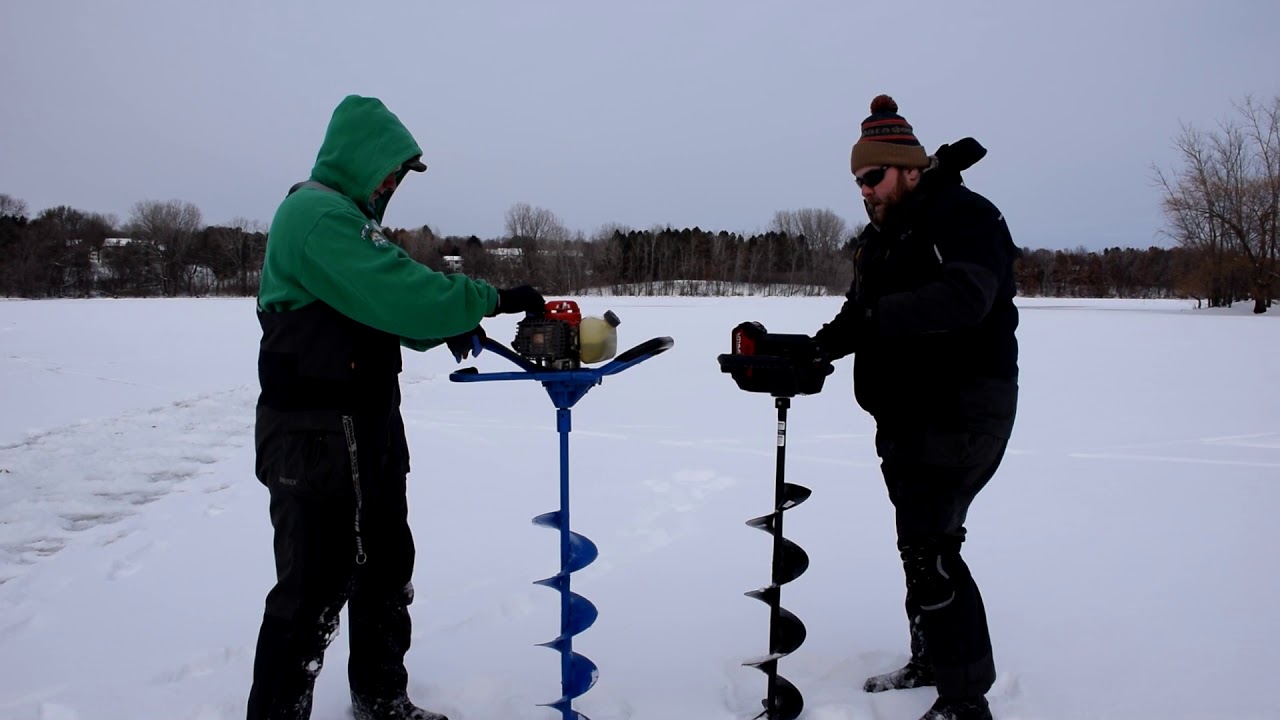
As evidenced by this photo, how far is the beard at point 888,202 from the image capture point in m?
2.60

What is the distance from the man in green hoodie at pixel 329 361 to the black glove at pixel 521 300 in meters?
0.05

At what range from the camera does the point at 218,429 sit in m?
7.42

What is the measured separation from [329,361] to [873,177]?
1855mm

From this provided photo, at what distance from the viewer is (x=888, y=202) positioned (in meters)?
2.64

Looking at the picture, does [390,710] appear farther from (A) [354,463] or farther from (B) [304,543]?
(A) [354,463]

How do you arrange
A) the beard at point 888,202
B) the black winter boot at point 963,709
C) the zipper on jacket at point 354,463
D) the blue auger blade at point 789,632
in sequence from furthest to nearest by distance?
1. the blue auger blade at point 789,632
2. the beard at point 888,202
3. the black winter boot at point 963,709
4. the zipper on jacket at point 354,463

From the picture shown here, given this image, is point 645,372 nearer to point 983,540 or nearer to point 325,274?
point 983,540

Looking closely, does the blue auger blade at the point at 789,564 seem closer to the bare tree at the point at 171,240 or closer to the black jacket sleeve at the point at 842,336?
the black jacket sleeve at the point at 842,336

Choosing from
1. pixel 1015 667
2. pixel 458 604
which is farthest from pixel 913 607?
pixel 458 604

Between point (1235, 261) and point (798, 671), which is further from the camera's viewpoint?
point (1235, 261)

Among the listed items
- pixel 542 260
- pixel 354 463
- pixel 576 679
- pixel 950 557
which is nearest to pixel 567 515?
pixel 576 679

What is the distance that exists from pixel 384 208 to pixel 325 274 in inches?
22.1

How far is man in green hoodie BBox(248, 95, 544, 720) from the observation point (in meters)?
2.10

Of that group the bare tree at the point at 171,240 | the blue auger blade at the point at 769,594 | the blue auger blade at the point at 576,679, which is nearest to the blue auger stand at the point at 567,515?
the blue auger blade at the point at 576,679
